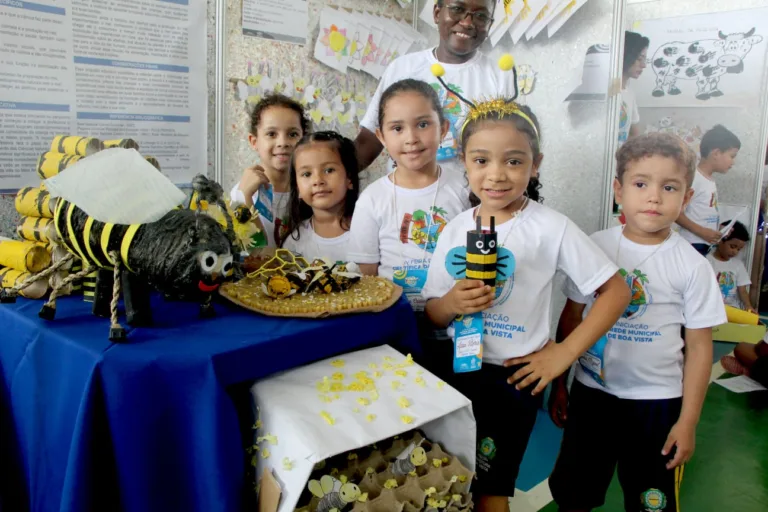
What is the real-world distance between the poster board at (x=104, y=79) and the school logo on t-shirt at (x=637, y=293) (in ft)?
4.63

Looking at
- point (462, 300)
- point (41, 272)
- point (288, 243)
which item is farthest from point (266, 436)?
point (288, 243)

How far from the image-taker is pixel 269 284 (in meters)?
1.26

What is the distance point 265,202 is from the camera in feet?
6.35

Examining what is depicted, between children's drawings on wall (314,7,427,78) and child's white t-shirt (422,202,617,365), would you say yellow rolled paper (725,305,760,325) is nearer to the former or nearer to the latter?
children's drawings on wall (314,7,427,78)

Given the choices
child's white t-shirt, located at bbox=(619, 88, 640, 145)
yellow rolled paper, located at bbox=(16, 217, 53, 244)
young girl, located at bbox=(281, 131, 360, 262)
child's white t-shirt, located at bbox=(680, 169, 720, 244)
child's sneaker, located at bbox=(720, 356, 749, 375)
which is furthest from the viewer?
child's white t-shirt, located at bbox=(680, 169, 720, 244)

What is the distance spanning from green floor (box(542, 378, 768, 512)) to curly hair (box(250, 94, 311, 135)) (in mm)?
1548

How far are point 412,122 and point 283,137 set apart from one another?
539 millimetres

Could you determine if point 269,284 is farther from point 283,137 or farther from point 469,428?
point 283,137

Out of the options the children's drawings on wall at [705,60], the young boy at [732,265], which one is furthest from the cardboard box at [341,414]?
the children's drawings on wall at [705,60]

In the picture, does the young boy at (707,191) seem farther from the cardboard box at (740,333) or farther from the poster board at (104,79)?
the poster board at (104,79)

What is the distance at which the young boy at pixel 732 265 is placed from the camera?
4.16 m

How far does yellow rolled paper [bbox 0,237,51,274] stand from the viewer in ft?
4.01

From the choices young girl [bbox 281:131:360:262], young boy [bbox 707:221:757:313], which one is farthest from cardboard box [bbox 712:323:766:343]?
young girl [bbox 281:131:360:262]

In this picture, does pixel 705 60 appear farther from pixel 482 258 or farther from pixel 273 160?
pixel 482 258
